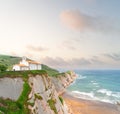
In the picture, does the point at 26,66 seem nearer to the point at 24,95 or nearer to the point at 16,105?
the point at 24,95

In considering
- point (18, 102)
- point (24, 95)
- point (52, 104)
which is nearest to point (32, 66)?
point (52, 104)

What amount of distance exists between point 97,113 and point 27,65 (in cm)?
2764

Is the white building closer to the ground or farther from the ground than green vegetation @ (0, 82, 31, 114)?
farther from the ground

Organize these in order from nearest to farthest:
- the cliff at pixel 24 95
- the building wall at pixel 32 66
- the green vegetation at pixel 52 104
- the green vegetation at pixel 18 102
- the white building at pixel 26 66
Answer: the green vegetation at pixel 18 102 → the cliff at pixel 24 95 → the green vegetation at pixel 52 104 → the white building at pixel 26 66 → the building wall at pixel 32 66

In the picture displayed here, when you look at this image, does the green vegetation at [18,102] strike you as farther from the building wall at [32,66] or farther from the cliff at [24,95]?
the building wall at [32,66]

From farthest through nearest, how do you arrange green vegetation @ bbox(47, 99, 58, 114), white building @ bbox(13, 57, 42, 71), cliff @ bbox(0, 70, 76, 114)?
white building @ bbox(13, 57, 42, 71)
green vegetation @ bbox(47, 99, 58, 114)
cliff @ bbox(0, 70, 76, 114)

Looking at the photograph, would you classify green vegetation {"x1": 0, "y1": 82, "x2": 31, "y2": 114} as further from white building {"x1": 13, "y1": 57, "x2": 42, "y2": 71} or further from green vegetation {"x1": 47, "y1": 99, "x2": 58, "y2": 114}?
white building {"x1": 13, "y1": 57, "x2": 42, "y2": 71}

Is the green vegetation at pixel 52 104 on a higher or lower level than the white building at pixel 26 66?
lower

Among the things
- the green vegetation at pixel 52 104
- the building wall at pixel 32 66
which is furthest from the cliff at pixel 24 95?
the building wall at pixel 32 66

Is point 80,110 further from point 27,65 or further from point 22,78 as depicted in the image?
point 22,78

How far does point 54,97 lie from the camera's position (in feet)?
163

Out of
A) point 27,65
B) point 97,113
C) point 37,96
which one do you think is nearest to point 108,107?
point 97,113

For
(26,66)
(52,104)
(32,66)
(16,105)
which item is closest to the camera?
(16,105)

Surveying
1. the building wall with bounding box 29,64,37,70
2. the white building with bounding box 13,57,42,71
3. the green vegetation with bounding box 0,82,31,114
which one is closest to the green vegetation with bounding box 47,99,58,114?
the green vegetation with bounding box 0,82,31,114
